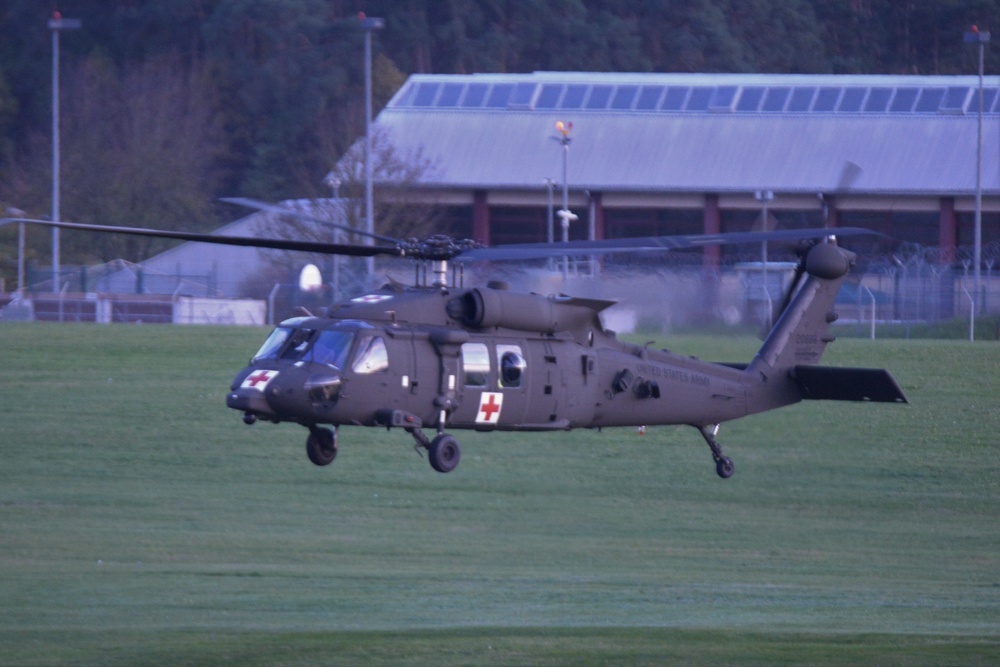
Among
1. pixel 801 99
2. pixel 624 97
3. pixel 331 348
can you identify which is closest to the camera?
pixel 331 348

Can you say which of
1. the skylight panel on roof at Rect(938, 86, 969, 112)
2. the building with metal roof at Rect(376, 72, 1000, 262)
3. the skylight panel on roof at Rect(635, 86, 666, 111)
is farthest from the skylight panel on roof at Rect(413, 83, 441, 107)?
the skylight panel on roof at Rect(938, 86, 969, 112)

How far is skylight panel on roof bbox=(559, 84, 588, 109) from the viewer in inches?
2438

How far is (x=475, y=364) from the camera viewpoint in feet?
55.8

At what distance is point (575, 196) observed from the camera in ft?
190

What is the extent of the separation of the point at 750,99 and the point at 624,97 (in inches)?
206

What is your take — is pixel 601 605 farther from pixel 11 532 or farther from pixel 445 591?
pixel 11 532

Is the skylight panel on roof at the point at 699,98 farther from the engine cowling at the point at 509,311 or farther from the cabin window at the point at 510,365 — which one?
the cabin window at the point at 510,365

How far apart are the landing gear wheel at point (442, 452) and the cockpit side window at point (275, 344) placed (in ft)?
6.56

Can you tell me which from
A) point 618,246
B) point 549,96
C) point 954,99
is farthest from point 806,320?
point 549,96

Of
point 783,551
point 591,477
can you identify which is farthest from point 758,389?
point 591,477

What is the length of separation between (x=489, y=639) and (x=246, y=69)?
63433 millimetres

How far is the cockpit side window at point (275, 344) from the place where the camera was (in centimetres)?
1645

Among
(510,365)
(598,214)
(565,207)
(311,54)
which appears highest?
(311,54)

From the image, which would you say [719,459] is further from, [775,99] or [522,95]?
[522,95]
